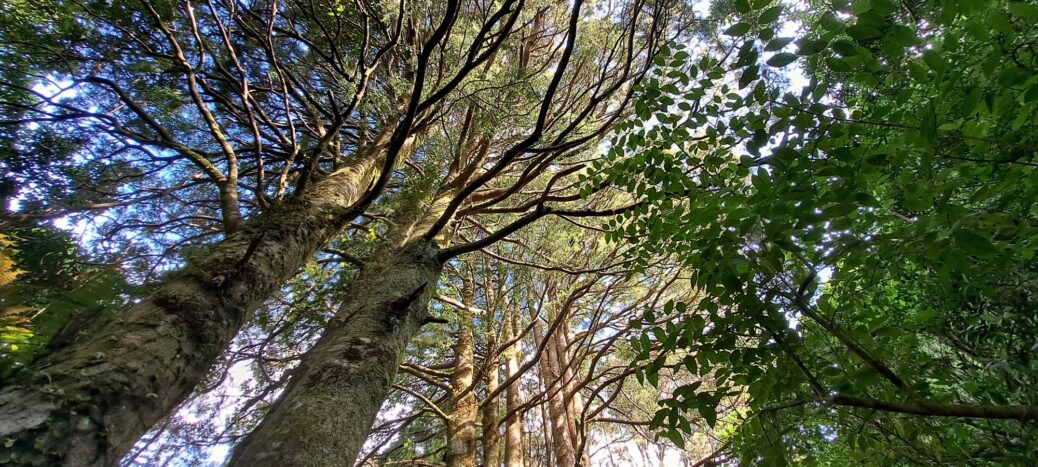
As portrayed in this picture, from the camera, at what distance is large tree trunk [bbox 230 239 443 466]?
1094 millimetres

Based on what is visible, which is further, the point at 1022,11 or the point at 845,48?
the point at 845,48

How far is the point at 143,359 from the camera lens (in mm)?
1265

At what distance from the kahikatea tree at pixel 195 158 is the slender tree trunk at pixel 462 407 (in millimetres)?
2086

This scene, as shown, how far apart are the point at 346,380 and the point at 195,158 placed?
1.69 m

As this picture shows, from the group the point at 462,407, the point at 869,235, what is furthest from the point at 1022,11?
the point at 462,407

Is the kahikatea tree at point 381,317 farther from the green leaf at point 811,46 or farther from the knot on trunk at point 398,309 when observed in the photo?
the green leaf at point 811,46

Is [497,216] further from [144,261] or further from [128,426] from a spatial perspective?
[128,426]

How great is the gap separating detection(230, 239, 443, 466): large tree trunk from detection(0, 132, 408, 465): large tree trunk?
337 mm

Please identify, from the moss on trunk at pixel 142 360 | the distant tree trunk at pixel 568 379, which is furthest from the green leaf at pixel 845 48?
the distant tree trunk at pixel 568 379

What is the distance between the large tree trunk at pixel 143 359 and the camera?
37.5 inches

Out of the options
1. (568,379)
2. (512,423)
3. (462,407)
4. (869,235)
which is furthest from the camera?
(512,423)

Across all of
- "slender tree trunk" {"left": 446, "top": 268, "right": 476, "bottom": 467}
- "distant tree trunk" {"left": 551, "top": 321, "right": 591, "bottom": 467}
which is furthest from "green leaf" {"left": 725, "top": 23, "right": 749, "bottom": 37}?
"distant tree trunk" {"left": 551, "top": 321, "right": 591, "bottom": 467}

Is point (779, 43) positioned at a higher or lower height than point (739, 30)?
lower

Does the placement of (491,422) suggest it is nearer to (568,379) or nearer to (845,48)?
(568,379)
